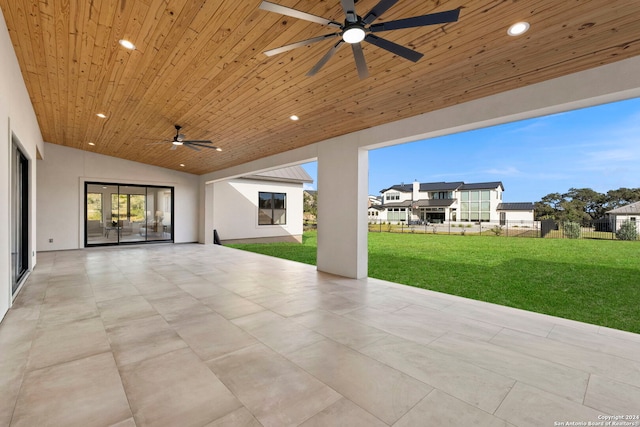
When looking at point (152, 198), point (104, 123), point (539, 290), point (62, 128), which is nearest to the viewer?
point (539, 290)

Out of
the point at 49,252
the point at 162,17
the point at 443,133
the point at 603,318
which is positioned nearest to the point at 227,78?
the point at 162,17

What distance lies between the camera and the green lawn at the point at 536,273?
14.9 ft

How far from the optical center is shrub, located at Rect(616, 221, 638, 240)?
29.5 ft

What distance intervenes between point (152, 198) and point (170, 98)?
7747 mm

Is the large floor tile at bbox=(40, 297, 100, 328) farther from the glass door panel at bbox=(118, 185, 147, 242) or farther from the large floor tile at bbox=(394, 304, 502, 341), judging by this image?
the glass door panel at bbox=(118, 185, 147, 242)

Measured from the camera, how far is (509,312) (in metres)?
3.72

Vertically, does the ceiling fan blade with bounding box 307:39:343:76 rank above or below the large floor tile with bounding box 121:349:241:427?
above

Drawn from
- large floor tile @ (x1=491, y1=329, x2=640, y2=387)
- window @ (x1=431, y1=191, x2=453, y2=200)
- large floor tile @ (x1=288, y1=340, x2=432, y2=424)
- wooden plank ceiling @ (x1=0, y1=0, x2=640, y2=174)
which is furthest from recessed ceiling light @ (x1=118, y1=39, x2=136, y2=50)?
window @ (x1=431, y1=191, x2=453, y2=200)

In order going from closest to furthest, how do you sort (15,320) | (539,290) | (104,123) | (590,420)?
(590,420), (15,320), (539,290), (104,123)

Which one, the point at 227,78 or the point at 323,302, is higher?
the point at 227,78

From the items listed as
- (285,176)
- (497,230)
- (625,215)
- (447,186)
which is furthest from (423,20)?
(447,186)

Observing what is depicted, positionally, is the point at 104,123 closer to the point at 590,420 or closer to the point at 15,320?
the point at 15,320

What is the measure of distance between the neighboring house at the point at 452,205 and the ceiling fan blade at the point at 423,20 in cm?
1833

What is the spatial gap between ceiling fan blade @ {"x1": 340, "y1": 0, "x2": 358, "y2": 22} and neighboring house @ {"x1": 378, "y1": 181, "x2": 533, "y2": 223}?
1854 cm
